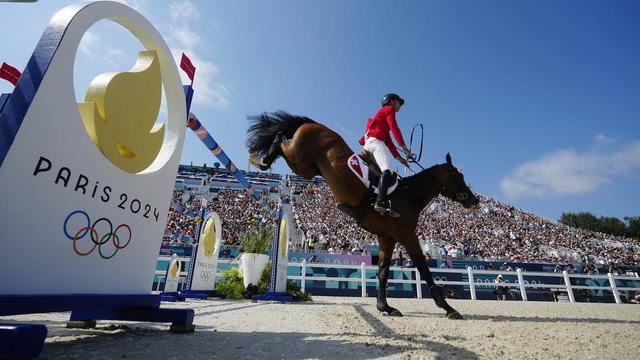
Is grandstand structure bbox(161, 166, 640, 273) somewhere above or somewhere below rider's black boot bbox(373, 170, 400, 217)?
above

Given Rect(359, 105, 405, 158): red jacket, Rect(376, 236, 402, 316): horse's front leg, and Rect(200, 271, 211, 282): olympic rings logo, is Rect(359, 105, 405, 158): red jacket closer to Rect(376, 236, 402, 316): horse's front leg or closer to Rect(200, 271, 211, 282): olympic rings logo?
Rect(376, 236, 402, 316): horse's front leg

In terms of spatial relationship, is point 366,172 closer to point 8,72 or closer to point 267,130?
point 267,130

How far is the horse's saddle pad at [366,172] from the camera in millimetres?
3695

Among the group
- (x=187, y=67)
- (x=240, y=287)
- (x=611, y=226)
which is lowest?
(x=240, y=287)

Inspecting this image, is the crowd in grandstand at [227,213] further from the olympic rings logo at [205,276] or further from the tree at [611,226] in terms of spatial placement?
the tree at [611,226]

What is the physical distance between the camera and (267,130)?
12.6 feet

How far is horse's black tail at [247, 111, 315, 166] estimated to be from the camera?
12.5 ft

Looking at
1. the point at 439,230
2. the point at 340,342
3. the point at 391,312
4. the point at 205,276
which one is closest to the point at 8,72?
the point at 205,276

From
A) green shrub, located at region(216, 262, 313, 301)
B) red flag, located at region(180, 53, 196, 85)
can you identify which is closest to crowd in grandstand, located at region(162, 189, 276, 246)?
green shrub, located at region(216, 262, 313, 301)

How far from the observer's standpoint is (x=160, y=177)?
2.57 metres

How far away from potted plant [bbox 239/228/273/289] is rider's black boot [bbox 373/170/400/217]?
457 cm

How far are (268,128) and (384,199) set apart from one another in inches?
63.9

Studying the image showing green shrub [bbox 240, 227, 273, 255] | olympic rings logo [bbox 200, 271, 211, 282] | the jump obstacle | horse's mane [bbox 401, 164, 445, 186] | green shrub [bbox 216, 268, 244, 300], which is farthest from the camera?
green shrub [bbox 240, 227, 273, 255]

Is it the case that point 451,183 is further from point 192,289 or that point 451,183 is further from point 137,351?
point 192,289
